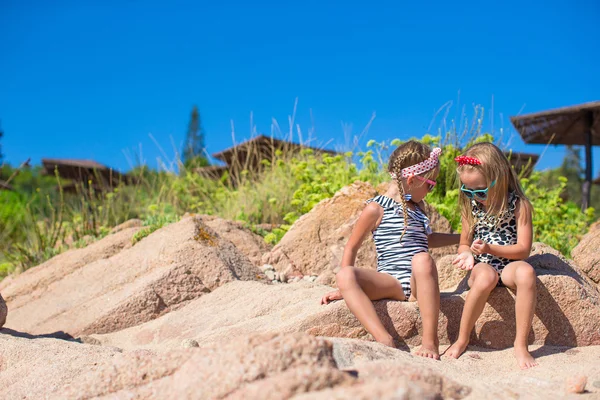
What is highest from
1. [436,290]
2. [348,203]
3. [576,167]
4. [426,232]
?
[576,167]

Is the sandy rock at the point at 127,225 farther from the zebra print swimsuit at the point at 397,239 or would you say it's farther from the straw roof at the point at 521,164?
the straw roof at the point at 521,164

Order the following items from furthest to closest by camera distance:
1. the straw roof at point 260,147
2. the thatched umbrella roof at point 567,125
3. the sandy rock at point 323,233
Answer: the thatched umbrella roof at point 567,125 → the straw roof at point 260,147 → the sandy rock at point 323,233

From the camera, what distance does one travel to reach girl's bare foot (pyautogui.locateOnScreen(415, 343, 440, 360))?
2860mm

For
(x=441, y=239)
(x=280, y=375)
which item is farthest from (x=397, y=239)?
(x=280, y=375)

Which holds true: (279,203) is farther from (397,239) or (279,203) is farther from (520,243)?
(520,243)

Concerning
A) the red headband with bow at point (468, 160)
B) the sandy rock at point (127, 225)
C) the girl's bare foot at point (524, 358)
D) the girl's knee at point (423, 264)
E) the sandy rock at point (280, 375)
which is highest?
the sandy rock at point (127, 225)

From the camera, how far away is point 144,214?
28.2ft

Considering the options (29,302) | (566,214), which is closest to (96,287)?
(29,302)

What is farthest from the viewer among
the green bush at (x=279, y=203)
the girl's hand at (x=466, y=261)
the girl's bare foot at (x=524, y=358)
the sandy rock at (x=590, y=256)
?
the green bush at (x=279, y=203)

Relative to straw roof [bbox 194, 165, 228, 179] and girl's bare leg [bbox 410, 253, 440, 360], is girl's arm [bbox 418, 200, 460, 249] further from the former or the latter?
straw roof [bbox 194, 165, 228, 179]

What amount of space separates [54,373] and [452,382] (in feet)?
5.56

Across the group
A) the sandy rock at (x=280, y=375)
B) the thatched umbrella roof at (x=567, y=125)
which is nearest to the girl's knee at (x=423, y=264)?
the sandy rock at (x=280, y=375)

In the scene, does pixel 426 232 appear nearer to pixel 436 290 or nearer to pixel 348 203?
pixel 436 290

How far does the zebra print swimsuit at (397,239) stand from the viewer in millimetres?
3357
